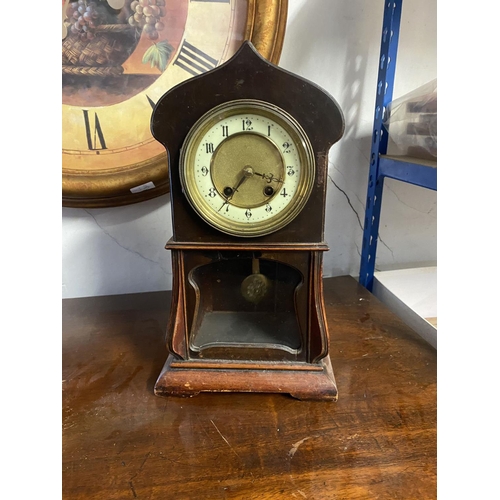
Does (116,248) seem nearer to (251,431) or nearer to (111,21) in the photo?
(111,21)

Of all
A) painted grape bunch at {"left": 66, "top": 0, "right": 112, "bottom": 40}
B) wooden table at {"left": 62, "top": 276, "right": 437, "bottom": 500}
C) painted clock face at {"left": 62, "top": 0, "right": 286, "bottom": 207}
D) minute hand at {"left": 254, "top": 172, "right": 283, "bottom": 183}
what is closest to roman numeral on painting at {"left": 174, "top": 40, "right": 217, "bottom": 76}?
painted clock face at {"left": 62, "top": 0, "right": 286, "bottom": 207}

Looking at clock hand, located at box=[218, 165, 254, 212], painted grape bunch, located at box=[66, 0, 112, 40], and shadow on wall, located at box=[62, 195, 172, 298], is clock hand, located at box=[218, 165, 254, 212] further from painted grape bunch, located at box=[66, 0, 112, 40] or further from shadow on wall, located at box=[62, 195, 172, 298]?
painted grape bunch, located at box=[66, 0, 112, 40]

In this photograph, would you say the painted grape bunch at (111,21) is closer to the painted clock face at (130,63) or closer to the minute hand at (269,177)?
the painted clock face at (130,63)

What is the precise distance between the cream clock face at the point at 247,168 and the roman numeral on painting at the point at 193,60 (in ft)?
1.23

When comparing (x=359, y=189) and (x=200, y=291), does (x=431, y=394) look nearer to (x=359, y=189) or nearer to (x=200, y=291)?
(x=200, y=291)

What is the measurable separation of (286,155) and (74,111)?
575mm

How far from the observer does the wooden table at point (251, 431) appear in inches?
20.3

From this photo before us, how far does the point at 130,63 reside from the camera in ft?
3.01

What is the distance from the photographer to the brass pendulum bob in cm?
77

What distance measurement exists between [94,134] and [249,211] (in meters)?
0.51

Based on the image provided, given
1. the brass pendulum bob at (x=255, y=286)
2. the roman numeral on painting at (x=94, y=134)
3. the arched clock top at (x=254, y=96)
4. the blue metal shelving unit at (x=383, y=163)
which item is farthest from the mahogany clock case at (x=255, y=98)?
the roman numeral on painting at (x=94, y=134)

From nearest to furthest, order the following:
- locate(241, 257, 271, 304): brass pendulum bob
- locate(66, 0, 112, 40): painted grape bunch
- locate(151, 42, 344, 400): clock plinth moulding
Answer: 1. locate(151, 42, 344, 400): clock plinth moulding
2. locate(241, 257, 271, 304): brass pendulum bob
3. locate(66, 0, 112, 40): painted grape bunch

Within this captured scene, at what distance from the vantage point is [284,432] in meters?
0.61

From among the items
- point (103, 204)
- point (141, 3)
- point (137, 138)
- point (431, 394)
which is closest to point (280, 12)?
point (141, 3)
